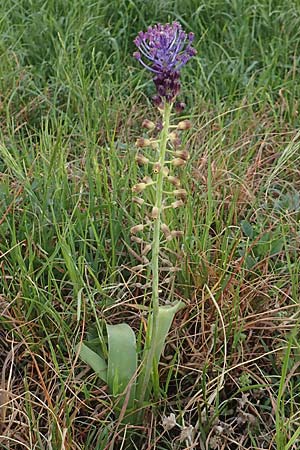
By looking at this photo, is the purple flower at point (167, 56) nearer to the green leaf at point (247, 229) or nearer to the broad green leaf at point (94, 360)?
the broad green leaf at point (94, 360)

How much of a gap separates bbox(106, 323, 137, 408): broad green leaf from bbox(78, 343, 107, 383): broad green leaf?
0.09 ft

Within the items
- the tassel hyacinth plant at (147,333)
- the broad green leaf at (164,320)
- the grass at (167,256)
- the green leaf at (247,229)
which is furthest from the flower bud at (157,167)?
the green leaf at (247,229)

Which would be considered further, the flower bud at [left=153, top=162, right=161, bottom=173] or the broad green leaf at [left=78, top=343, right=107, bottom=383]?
the broad green leaf at [left=78, top=343, right=107, bottom=383]

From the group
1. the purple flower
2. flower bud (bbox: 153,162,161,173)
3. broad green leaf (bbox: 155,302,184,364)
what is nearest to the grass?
broad green leaf (bbox: 155,302,184,364)

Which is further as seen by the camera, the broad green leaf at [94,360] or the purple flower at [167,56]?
the broad green leaf at [94,360]

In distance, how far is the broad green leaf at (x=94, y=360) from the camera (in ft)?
5.95

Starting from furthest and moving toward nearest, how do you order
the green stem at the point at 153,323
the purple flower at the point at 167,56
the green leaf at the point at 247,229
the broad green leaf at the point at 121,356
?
the green leaf at the point at 247,229
the broad green leaf at the point at 121,356
the green stem at the point at 153,323
the purple flower at the point at 167,56

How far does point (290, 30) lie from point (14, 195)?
190 cm

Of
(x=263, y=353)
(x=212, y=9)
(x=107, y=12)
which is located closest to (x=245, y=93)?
(x=212, y=9)

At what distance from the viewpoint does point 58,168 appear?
250 centimetres

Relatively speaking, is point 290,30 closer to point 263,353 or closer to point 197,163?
point 197,163

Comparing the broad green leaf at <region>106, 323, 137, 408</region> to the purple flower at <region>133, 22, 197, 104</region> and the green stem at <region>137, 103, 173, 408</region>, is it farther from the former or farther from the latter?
the purple flower at <region>133, 22, 197, 104</region>

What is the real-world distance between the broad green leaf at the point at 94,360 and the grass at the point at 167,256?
61mm

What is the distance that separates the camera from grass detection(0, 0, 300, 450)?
1830 mm
